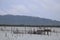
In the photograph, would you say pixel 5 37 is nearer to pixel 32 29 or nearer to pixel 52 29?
pixel 32 29

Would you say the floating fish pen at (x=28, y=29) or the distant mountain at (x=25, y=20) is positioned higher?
the distant mountain at (x=25, y=20)

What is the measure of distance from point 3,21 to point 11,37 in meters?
0.19

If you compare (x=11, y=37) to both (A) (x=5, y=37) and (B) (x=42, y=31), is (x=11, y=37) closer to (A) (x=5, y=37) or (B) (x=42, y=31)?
(A) (x=5, y=37)

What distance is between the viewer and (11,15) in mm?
1679

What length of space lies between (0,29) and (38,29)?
0.40 meters

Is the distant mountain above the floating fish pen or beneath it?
above

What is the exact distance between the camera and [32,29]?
5.57 feet

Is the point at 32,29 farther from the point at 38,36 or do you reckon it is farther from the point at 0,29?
the point at 0,29

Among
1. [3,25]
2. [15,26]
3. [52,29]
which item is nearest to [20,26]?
[15,26]

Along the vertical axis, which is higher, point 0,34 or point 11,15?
point 11,15

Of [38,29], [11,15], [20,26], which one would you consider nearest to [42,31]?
[38,29]

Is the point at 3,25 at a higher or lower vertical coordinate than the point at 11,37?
higher

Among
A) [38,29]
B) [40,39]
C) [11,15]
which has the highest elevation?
[11,15]

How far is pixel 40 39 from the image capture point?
169cm
